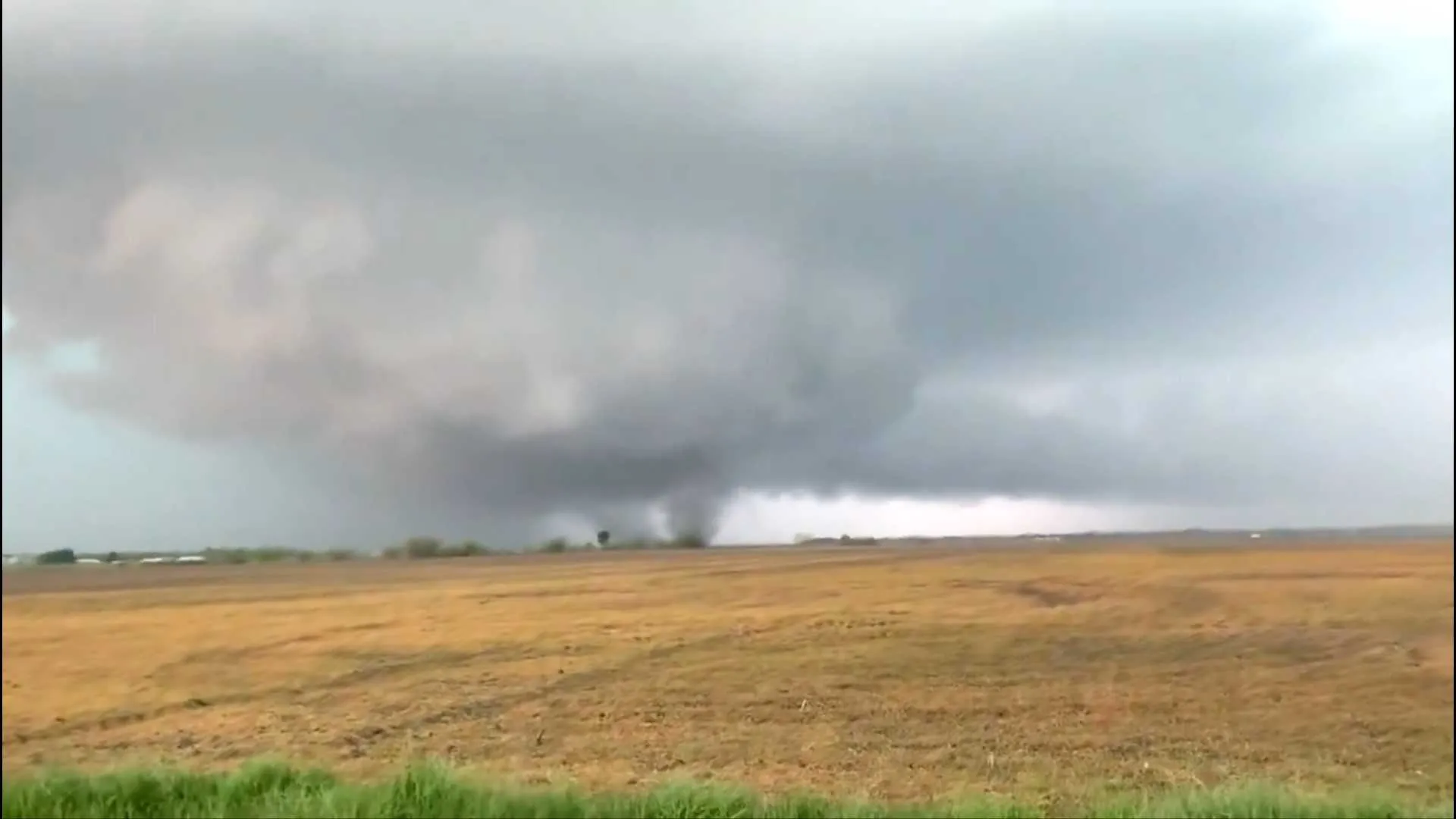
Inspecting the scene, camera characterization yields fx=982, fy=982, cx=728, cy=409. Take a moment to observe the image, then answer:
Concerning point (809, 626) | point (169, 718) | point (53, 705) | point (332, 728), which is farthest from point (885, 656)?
point (53, 705)

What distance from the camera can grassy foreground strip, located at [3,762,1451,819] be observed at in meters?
3.14

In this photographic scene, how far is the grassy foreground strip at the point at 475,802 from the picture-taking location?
314 cm

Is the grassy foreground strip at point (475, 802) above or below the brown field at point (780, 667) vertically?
below

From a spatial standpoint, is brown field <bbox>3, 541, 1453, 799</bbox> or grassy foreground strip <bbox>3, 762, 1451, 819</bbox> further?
brown field <bbox>3, 541, 1453, 799</bbox>

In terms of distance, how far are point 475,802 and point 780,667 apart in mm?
1285

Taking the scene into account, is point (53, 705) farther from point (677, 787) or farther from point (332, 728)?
point (677, 787)

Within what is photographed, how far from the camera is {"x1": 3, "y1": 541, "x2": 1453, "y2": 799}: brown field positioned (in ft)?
11.6

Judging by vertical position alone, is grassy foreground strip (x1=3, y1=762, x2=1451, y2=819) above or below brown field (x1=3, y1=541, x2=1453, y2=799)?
below

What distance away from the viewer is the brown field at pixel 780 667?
3.53 metres

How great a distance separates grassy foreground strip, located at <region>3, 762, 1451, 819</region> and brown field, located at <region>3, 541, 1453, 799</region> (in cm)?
17

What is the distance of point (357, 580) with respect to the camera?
14.3 feet

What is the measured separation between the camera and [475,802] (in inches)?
128

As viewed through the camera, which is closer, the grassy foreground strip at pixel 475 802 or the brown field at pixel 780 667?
the grassy foreground strip at pixel 475 802

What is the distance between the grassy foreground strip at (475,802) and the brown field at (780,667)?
17cm
